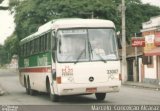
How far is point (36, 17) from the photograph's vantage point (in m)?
66.9

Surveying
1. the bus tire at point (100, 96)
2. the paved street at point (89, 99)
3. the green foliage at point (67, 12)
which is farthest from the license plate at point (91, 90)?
the green foliage at point (67, 12)

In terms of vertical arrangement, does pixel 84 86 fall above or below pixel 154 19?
below

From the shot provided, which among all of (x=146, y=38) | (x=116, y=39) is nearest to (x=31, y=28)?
(x=146, y=38)

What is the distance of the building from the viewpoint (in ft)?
148

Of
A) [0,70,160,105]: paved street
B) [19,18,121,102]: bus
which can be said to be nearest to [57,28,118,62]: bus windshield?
[19,18,121,102]: bus

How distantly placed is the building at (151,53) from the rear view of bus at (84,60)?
22.6 m

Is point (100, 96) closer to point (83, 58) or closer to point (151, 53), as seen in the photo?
point (83, 58)

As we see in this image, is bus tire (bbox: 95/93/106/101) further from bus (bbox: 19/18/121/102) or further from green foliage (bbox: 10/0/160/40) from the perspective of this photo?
green foliage (bbox: 10/0/160/40)

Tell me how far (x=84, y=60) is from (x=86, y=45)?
587mm

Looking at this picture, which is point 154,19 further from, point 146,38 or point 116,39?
point 116,39

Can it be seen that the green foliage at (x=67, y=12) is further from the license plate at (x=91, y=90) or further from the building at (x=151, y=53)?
the license plate at (x=91, y=90)

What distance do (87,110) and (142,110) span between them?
1820 millimetres

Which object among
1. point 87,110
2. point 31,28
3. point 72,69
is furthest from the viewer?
point 31,28

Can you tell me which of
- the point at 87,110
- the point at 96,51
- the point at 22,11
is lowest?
the point at 87,110
